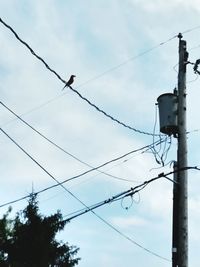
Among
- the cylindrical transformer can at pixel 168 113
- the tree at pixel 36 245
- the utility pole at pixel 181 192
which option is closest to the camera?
the utility pole at pixel 181 192

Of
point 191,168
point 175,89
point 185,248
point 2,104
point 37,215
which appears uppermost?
point 37,215

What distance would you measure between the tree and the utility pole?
53.3ft

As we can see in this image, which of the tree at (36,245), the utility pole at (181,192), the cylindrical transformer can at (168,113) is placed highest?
the tree at (36,245)

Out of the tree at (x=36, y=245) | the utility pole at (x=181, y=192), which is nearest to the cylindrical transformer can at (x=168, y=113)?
the utility pole at (x=181, y=192)

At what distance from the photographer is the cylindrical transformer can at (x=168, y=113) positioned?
10273mm

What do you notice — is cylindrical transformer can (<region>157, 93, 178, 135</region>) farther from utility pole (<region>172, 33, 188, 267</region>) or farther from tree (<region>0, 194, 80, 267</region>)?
tree (<region>0, 194, 80, 267</region>)

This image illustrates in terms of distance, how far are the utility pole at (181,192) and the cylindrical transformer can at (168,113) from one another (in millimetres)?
101

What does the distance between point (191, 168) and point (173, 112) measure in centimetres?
131

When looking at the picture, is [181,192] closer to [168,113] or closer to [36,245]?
[168,113]

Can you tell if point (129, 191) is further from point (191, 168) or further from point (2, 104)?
point (2, 104)

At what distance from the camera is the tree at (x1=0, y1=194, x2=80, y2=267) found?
978 inches

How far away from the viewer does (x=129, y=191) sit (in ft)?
36.3

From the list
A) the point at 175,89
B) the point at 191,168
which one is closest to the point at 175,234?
the point at 191,168

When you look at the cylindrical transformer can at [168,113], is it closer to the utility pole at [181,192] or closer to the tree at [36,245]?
the utility pole at [181,192]
